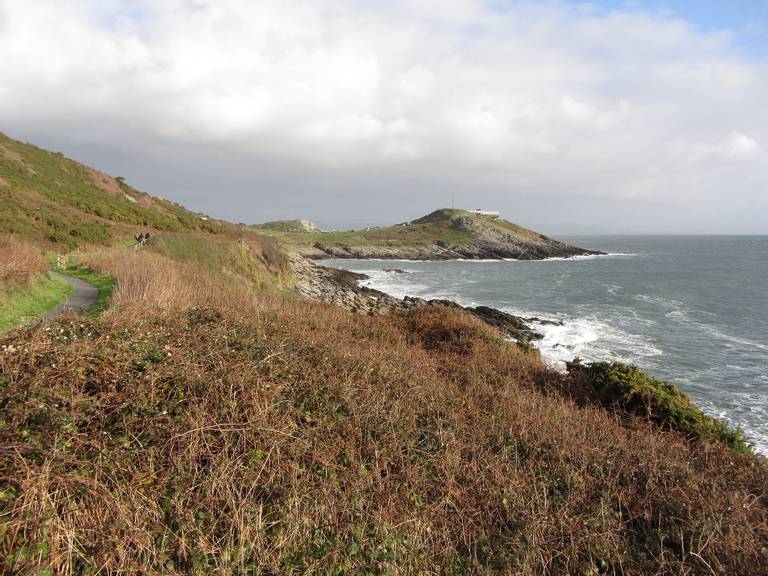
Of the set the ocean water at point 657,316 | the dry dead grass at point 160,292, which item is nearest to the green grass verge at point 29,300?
the dry dead grass at point 160,292

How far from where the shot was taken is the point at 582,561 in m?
4.71

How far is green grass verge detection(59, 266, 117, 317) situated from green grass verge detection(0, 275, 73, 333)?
3.42 feet

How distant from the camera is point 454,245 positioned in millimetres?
100562

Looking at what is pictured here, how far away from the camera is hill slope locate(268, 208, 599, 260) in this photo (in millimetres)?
90750

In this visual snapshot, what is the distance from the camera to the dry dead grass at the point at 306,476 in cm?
407

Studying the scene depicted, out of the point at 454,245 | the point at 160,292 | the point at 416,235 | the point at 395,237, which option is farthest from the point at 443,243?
the point at 160,292

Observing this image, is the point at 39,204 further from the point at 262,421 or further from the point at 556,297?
the point at 556,297

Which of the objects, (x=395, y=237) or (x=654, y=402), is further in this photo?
(x=395, y=237)

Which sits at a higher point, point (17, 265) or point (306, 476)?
point (17, 265)

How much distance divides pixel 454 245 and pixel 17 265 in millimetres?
93944

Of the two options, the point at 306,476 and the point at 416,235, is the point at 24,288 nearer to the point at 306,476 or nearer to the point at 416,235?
the point at 306,476

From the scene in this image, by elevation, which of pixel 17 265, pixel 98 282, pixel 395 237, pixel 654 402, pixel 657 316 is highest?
pixel 395 237

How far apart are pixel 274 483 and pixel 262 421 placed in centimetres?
108

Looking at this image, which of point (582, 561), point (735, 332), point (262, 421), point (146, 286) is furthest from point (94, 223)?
point (735, 332)
